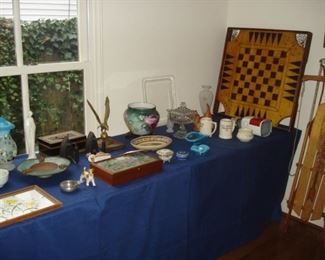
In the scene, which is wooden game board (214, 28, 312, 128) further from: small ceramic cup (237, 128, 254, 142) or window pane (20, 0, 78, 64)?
window pane (20, 0, 78, 64)

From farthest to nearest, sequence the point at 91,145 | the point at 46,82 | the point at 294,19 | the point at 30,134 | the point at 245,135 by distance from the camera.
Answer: the point at 294,19, the point at 245,135, the point at 46,82, the point at 91,145, the point at 30,134

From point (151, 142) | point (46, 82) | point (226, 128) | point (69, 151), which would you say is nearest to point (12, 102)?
point (46, 82)

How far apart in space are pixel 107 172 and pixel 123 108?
0.74 metres

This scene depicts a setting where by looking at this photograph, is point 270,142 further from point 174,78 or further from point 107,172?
point 107,172

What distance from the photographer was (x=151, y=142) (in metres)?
2.02

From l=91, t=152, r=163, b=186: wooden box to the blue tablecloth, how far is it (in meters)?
0.03

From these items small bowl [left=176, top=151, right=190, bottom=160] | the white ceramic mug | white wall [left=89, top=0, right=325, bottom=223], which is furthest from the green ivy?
the white ceramic mug

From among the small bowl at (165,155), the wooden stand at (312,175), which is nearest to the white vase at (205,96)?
the wooden stand at (312,175)

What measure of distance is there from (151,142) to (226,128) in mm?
480

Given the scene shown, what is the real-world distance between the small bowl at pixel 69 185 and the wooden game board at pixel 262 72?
1398mm

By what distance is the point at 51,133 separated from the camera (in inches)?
81.7

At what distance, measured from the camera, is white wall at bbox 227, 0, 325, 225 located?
2320 mm

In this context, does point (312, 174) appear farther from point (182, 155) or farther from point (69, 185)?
point (69, 185)

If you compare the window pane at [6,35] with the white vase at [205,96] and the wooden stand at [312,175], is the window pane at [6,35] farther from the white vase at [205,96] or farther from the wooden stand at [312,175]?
the wooden stand at [312,175]
